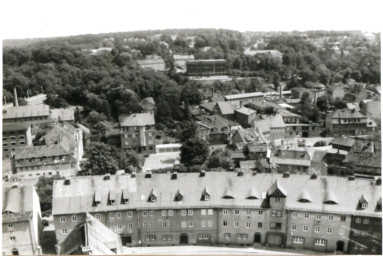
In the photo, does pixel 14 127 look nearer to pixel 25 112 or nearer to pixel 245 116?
pixel 25 112

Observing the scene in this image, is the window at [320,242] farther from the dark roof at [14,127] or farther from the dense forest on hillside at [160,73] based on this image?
the dark roof at [14,127]

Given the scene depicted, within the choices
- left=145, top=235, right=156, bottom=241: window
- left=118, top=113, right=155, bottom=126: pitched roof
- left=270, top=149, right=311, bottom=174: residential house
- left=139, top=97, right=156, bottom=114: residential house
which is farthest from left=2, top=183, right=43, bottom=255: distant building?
left=139, top=97, right=156, bottom=114: residential house

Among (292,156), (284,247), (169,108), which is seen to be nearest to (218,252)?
(284,247)

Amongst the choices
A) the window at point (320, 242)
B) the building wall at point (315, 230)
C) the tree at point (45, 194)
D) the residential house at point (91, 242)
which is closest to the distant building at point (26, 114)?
the tree at point (45, 194)

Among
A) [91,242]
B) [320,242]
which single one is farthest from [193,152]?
[91,242]

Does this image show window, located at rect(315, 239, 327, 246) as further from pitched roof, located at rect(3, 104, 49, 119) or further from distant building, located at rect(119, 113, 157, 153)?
pitched roof, located at rect(3, 104, 49, 119)

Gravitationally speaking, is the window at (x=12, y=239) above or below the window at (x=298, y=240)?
above

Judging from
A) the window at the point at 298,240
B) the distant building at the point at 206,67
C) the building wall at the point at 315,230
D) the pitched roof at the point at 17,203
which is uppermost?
the distant building at the point at 206,67
